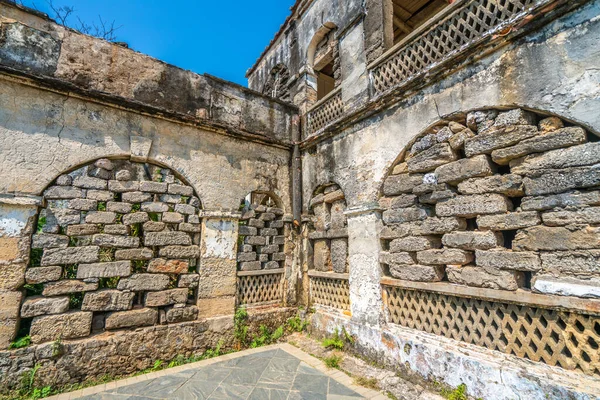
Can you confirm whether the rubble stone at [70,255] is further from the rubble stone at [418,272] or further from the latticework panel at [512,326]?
the latticework panel at [512,326]

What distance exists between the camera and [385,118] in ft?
15.0

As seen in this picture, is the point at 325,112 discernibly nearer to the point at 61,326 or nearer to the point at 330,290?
the point at 330,290

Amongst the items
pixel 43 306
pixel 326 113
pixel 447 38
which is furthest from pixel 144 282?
pixel 447 38

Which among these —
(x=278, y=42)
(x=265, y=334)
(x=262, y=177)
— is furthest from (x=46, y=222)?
(x=278, y=42)

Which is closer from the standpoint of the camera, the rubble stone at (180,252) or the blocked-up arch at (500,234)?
the blocked-up arch at (500,234)

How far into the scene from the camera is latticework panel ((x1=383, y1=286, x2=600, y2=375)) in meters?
2.64

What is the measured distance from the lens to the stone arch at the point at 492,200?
108 inches

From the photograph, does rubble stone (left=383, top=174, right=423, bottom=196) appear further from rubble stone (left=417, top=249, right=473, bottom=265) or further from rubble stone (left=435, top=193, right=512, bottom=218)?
rubble stone (left=417, top=249, right=473, bottom=265)

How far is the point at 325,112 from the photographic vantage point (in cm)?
590

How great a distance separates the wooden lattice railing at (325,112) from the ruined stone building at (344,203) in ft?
0.17

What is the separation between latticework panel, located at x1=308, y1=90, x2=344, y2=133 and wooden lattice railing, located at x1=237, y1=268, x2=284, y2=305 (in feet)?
9.70

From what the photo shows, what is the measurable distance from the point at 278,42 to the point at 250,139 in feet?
14.2

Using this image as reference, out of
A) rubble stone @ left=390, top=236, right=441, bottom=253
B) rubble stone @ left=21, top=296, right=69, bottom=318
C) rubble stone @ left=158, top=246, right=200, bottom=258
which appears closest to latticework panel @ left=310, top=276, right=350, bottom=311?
rubble stone @ left=390, top=236, right=441, bottom=253

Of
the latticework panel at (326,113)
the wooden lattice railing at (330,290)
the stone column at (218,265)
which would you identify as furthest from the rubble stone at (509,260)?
the stone column at (218,265)
